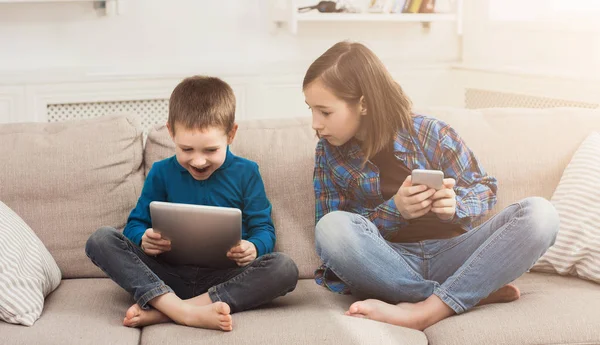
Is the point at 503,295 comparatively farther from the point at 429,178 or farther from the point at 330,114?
the point at 330,114

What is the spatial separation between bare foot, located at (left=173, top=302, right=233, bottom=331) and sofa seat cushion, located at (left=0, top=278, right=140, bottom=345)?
0.10m

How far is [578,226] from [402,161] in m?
0.44

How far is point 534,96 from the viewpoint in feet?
10.5

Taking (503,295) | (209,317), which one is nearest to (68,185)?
(209,317)

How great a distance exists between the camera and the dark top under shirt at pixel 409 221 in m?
1.87

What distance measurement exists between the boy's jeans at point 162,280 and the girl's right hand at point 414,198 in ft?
0.93

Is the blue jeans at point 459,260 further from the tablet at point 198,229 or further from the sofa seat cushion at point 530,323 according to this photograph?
the tablet at point 198,229

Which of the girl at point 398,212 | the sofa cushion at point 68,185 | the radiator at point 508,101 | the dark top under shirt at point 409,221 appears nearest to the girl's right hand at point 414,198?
the girl at point 398,212

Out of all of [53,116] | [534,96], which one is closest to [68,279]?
[53,116]

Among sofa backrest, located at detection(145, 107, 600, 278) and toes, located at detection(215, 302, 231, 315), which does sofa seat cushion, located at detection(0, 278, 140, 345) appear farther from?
sofa backrest, located at detection(145, 107, 600, 278)

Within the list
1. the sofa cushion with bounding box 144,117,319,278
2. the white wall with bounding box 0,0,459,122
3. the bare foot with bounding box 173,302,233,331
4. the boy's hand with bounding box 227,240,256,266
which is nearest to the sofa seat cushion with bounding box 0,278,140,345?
the bare foot with bounding box 173,302,233,331

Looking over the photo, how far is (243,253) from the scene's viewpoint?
5.57 ft

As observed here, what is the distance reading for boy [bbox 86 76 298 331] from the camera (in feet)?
5.32

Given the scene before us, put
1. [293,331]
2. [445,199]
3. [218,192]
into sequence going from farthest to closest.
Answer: [218,192], [445,199], [293,331]
